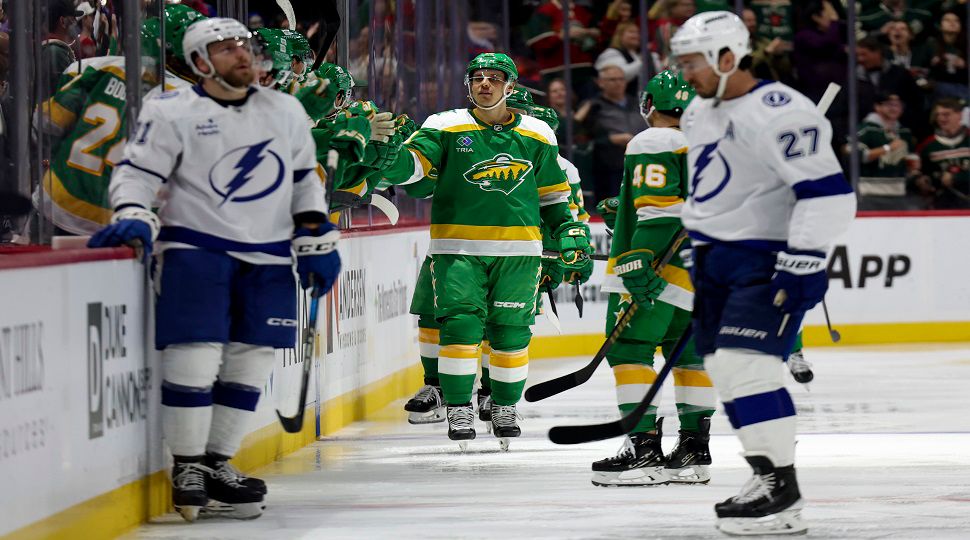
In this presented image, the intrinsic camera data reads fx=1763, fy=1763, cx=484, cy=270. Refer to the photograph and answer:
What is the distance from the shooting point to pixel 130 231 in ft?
14.6

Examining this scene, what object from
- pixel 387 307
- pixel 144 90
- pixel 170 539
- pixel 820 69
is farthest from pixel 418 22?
pixel 170 539

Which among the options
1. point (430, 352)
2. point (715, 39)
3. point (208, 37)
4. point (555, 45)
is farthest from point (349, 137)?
point (555, 45)

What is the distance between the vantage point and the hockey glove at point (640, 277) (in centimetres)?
534

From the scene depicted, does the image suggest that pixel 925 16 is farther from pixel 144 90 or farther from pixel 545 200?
pixel 144 90

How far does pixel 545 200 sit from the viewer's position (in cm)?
690

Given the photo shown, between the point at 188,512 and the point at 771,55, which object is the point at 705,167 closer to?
the point at 188,512

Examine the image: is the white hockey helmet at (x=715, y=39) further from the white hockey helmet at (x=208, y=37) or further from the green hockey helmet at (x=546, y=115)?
the green hockey helmet at (x=546, y=115)

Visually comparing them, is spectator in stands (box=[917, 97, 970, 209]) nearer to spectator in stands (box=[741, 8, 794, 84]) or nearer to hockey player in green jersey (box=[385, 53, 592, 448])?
spectator in stands (box=[741, 8, 794, 84])

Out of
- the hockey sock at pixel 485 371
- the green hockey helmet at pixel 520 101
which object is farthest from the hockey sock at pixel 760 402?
the hockey sock at pixel 485 371

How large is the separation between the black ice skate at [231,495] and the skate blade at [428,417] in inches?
103

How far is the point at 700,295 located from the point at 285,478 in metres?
1.73

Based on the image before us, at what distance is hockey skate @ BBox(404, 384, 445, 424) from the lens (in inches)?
295

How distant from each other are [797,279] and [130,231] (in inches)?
65.7

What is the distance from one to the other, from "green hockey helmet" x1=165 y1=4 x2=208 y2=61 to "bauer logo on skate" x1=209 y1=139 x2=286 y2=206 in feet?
1.92
